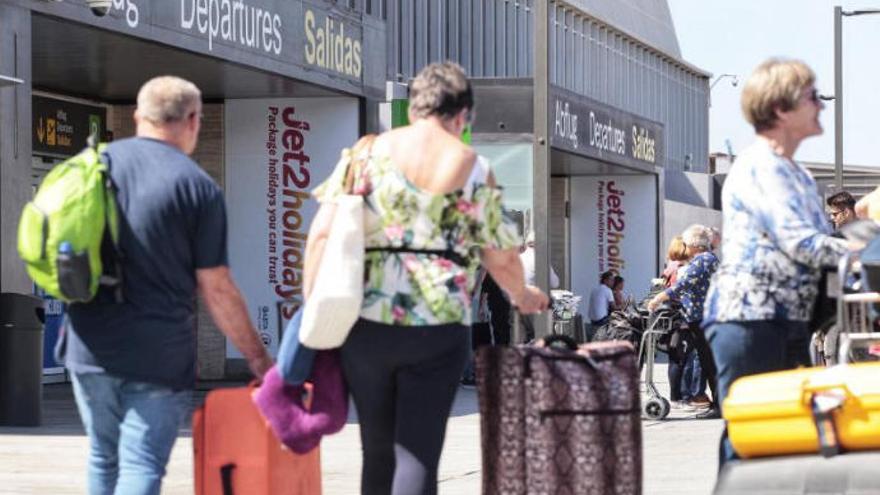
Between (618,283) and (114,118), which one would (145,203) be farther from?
(618,283)

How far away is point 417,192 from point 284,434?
36.4 inches

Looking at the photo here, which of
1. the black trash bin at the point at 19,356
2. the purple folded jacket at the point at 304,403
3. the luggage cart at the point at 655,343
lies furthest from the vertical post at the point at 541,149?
the purple folded jacket at the point at 304,403

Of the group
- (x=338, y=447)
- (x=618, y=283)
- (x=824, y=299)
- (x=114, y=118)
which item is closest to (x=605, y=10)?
(x=618, y=283)

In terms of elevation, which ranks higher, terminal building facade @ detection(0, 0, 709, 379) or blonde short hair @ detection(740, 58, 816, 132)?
terminal building facade @ detection(0, 0, 709, 379)

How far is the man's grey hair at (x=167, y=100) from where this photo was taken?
700 cm

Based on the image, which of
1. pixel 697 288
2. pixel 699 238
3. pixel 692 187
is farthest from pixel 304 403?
pixel 692 187

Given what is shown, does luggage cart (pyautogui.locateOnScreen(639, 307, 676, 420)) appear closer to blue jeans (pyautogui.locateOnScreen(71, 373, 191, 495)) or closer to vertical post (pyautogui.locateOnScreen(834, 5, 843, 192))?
blue jeans (pyautogui.locateOnScreen(71, 373, 191, 495))

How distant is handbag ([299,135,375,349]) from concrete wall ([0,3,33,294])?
31.8 ft

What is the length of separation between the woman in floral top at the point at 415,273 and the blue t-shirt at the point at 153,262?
37 centimetres

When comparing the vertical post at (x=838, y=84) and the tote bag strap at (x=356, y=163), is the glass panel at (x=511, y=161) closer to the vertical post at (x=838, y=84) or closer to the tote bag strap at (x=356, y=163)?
the vertical post at (x=838, y=84)

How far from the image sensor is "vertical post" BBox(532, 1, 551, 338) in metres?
19.3

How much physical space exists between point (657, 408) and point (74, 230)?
11288 mm

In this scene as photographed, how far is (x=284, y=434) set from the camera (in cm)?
718

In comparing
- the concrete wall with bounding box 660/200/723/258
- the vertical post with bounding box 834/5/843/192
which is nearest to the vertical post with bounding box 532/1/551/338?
the vertical post with bounding box 834/5/843/192
